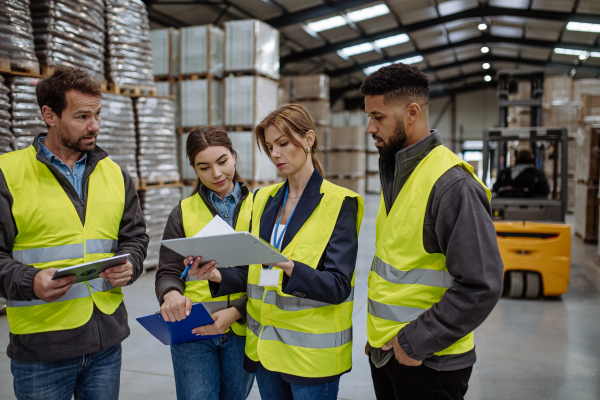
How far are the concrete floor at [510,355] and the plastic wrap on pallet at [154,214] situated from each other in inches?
27.5

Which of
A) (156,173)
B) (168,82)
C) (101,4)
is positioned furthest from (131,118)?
(168,82)

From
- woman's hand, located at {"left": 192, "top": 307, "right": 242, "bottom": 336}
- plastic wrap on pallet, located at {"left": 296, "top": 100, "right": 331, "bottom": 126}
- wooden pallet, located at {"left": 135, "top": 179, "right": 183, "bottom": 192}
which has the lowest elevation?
woman's hand, located at {"left": 192, "top": 307, "right": 242, "bottom": 336}

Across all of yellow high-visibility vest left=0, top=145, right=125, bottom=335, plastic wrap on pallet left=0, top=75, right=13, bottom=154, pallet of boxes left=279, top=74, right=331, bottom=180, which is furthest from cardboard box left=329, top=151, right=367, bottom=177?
yellow high-visibility vest left=0, top=145, right=125, bottom=335

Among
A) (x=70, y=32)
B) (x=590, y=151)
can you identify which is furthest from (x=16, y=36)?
(x=590, y=151)

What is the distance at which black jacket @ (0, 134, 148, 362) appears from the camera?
1631mm

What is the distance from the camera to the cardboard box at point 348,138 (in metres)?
17.3

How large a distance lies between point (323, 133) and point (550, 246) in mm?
9574

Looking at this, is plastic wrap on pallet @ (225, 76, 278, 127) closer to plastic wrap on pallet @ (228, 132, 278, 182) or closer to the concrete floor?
plastic wrap on pallet @ (228, 132, 278, 182)

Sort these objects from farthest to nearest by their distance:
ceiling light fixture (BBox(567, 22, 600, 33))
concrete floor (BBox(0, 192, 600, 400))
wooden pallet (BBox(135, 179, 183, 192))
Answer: ceiling light fixture (BBox(567, 22, 600, 33)), wooden pallet (BBox(135, 179, 183, 192)), concrete floor (BBox(0, 192, 600, 400))

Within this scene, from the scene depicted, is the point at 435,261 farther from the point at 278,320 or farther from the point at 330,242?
the point at 278,320

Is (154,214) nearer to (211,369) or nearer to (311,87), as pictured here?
(211,369)

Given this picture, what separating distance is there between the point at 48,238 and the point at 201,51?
7004mm

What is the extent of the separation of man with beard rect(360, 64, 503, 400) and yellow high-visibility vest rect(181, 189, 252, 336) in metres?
0.62

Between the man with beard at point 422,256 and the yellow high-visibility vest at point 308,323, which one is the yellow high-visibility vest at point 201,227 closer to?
the yellow high-visibility vest at point 308,323
